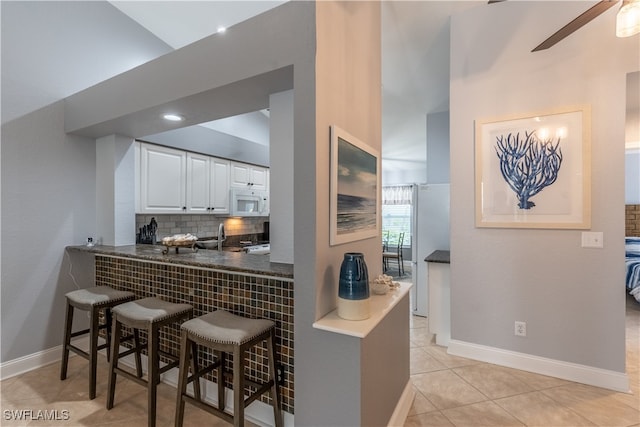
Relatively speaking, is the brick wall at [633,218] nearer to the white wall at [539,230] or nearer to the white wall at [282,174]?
the white wall at [539,230]

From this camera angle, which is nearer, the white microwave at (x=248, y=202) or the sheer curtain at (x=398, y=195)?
the white microwave at (x=248, y=202)

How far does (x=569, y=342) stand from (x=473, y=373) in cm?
77

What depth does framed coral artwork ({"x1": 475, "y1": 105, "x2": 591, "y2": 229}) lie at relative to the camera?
2.23m

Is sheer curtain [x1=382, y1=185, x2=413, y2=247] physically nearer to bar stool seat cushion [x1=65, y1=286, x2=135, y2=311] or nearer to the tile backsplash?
the tile backsplash

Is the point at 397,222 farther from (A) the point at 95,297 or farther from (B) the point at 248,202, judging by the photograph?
(A) the point at 95,297

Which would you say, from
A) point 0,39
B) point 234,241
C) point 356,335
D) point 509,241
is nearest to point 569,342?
point 509,241

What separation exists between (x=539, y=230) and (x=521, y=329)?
84 cm

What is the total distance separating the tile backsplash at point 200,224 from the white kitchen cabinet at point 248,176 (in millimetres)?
641

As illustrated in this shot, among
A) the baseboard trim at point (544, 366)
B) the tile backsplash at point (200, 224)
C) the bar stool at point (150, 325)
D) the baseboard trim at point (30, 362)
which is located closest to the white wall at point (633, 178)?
the baseboard trim at point (544, 366)

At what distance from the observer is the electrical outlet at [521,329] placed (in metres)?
2.42

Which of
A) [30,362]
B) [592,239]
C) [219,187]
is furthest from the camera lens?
[219,187]

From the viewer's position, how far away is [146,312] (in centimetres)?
Answer: 185

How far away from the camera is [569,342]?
229cm

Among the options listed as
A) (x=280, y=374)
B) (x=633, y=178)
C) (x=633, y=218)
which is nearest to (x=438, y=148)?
(x=633, y=178)
